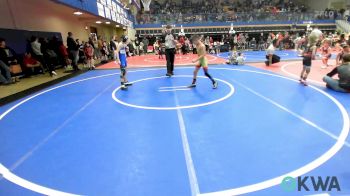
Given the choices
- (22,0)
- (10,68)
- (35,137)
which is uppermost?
(22,0)

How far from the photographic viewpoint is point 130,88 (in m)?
7.68

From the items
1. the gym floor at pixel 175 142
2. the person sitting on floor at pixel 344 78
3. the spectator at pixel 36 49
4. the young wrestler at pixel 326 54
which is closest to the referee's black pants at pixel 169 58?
the gym floor at pixel 175 142

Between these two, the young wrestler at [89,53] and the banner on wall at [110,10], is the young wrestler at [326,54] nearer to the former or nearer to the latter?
the young wrestler at [89,53]

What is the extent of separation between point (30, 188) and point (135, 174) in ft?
4.10

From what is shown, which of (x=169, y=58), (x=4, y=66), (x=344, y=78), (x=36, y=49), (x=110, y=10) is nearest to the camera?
(x=344, y=78)

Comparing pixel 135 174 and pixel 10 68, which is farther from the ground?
pixel 10 68

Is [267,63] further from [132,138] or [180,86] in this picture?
[132,138]

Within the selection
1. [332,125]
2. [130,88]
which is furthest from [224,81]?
[332,125]

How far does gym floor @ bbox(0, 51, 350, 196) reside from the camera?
2738 mm

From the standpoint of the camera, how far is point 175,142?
3738 mm

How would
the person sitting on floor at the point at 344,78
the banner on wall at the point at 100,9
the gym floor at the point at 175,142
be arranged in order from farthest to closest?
the banner on wall at the point at 100,9
the person sitting on floor at the point at 344,78
the gym floor at the point at 175,142

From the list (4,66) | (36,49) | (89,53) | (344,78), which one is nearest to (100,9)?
(89,53)

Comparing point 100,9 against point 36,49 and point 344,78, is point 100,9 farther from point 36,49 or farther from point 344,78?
point 344,78

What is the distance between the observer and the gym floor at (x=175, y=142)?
274 cm
